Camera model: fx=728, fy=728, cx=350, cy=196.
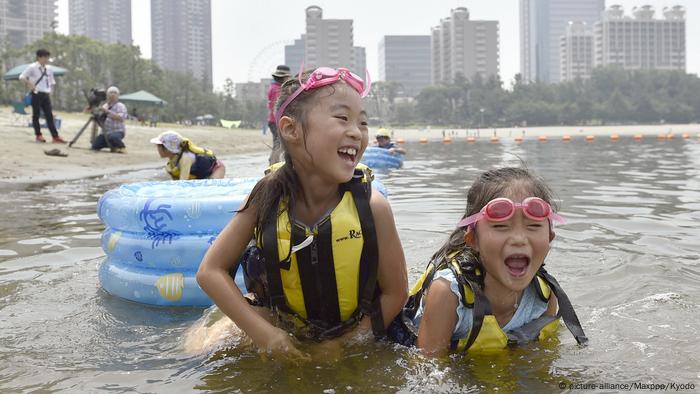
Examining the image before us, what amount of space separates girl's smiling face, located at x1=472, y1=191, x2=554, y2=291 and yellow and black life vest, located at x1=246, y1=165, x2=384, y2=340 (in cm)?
49

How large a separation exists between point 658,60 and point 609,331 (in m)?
168

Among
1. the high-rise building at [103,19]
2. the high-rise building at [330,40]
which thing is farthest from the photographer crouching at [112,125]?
the high-rise building at [103,19]

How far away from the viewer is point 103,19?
164625 millimetres

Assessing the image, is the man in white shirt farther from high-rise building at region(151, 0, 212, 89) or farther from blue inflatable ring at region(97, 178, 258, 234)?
high-rise building at region(151, 0, 212, 89)

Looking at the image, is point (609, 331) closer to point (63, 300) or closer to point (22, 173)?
point (63, 300)

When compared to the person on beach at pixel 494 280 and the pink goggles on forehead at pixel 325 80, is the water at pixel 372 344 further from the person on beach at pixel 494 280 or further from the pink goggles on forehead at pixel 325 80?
the pink goggles on forehead at pixel 325 80

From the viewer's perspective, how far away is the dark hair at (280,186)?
3021 millimetres

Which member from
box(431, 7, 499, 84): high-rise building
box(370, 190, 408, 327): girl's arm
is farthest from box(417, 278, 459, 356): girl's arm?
box(431, 7, 499, 84): high-rise building

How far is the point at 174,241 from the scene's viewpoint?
4.28m

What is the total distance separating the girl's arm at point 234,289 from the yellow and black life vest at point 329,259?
0.33ft

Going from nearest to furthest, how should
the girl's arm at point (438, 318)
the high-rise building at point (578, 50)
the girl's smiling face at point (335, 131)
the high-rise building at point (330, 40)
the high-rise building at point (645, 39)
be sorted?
the girl's smiling face at point (335, 131) → the girl's arm at point (438, 318) → the high-rise building at point (330, 40) → the high-rise building at point (645, 39) → the high-rise building at point (578, 50)

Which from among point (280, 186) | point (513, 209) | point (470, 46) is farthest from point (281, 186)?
point (470, 46)

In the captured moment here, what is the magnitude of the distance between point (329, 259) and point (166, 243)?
158 cm

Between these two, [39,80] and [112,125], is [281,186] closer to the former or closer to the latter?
[39,80]
